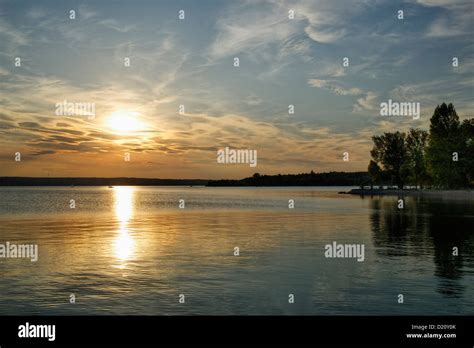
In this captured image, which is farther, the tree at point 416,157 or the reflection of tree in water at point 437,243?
the tree at point 416,157

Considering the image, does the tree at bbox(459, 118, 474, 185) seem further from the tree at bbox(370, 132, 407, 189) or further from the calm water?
the calm water

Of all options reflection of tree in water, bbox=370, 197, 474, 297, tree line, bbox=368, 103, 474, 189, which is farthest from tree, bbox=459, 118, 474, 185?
reflection of tree in water, bbox=370, 197, 474, 297

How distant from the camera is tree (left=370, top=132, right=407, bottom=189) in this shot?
18625 cm

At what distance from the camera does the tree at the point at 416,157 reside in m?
169

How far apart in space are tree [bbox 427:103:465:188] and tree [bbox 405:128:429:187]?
79.3ft

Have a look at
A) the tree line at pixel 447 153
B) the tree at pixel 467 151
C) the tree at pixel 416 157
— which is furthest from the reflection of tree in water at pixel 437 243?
the tree at pixel 416 157

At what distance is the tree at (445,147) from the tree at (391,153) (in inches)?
1566

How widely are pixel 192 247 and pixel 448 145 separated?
382 feet

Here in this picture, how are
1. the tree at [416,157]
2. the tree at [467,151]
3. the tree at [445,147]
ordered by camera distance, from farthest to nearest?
the tree at [416,157] → the tree at [445,147] → the tree at [467,151]

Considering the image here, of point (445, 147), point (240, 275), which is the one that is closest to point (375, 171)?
point (445, 147)

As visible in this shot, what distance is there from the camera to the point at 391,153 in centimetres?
18775

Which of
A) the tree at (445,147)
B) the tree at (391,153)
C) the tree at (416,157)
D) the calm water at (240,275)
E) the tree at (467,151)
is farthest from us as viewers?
the tree at (391,153)

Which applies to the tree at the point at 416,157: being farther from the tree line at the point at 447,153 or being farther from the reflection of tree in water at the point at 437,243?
the reflection of tree in water at the point at 437,243

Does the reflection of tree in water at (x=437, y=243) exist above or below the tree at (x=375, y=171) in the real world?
below
